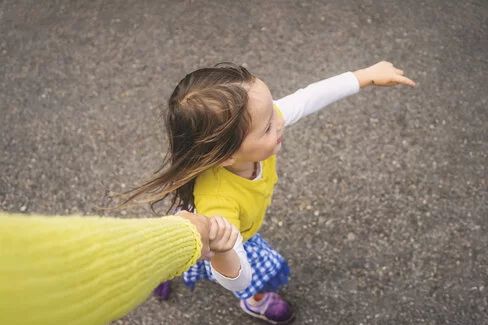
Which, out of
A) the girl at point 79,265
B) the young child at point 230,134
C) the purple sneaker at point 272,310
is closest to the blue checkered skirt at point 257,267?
the young child at point 230,134

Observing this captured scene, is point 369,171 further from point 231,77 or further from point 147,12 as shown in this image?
point 147,12

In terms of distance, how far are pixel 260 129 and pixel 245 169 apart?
A: 0.21 metres

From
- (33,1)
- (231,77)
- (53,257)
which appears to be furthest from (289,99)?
(33,1)

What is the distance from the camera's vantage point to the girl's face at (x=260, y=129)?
4.43 feet

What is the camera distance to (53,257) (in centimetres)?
58

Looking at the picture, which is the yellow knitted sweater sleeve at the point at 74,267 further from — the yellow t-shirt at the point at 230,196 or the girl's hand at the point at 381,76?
the girl's hand at the point at 381,76

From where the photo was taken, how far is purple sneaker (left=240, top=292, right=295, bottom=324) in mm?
1991

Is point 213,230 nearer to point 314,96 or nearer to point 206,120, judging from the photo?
point 206,120

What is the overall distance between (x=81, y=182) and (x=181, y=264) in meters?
1.69

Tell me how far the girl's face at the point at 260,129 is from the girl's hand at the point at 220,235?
1.16ft

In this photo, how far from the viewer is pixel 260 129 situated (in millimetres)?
1375

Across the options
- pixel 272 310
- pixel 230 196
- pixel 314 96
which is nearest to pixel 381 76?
pixel 314 96

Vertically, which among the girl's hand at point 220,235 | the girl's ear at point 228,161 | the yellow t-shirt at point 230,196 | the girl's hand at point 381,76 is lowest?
the yellow t-shirt at point 230,196

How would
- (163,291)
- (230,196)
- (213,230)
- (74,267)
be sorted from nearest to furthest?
1. (74,267)
2. (213,230)
3. (230,196)
4. (163,291)
